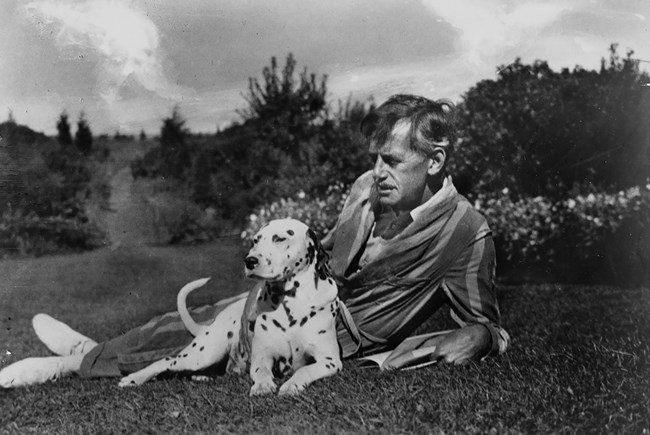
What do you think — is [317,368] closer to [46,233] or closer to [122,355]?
[122,355]

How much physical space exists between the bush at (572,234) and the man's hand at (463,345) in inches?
57.4

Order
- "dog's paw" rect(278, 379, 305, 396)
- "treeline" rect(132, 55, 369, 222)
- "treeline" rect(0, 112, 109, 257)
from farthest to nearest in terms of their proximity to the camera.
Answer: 1. "treeline" rect(0, 112, 109, 257)
2. "treeline" rect(132, 55, 369, 222)
3. "dog's paw" rect(278, 379, 305, 396)

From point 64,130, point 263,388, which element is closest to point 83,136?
point 64,130

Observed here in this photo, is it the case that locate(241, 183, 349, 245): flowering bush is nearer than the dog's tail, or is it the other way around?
the dog's tail

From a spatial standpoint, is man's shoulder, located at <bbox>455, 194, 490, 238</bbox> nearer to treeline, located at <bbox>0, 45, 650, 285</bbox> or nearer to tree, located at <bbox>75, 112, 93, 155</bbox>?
treeline, located at <bbox>0, 45, 650, 285</bbox>

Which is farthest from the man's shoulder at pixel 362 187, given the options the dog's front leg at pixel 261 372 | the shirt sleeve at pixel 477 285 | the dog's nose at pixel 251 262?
the dog's front leg at pixel 261 372

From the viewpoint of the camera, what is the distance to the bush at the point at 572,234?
5.83 metres

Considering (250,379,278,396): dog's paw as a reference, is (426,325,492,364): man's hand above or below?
above

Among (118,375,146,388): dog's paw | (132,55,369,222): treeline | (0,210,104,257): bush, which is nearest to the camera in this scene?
(118,375,146,388): dog's paw

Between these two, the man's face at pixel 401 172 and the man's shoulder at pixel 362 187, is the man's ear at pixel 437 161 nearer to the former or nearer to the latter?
the man's face at pixel 401 172

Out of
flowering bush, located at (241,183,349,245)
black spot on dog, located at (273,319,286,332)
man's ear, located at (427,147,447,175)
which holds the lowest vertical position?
black spot on dog, located at (273,319,286,332)

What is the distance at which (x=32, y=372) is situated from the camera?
494cm

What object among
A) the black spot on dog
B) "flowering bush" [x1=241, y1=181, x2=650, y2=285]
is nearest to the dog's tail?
the black spot on dog

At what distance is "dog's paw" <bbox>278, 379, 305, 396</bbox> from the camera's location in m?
4.14
